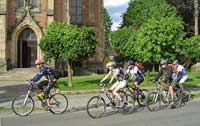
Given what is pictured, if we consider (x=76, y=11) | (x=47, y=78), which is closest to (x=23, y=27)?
(x=76, y=11)

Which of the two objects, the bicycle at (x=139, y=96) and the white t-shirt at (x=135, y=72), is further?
the white t-shirt at (x=135, y=72)

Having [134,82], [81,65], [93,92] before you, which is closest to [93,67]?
[81,65]

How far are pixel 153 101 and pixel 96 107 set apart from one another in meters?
3.02

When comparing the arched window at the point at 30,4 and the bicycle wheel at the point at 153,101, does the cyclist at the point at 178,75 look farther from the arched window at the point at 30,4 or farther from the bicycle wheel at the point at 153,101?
the arched window at the point at 30,4

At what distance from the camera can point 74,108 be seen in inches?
749

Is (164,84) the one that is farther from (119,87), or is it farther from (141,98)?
(119,87)

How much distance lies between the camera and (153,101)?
1789 cm

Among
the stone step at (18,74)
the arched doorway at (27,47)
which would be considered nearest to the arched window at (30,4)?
the arched doorway at (27,47)

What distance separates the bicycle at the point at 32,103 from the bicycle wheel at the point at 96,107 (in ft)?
5.56

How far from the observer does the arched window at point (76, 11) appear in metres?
52.7

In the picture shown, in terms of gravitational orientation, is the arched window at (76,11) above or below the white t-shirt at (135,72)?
above

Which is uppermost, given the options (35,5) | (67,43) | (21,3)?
(21,3)

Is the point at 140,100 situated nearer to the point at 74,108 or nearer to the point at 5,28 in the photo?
the point at 74,108

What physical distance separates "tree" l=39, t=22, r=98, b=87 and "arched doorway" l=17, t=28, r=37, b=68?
1775cm
